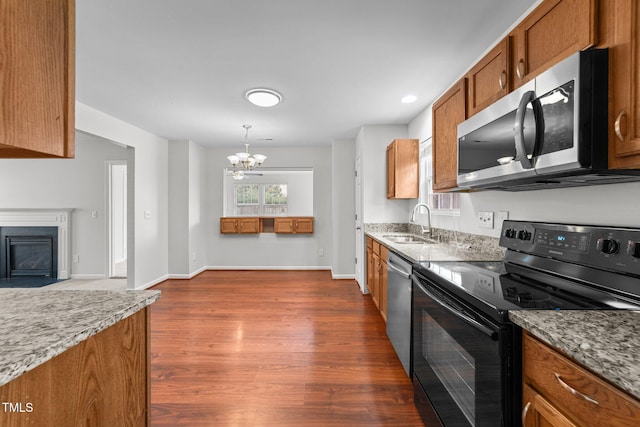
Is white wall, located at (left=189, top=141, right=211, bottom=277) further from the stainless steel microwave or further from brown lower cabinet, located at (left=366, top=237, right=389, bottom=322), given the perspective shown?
the stainless steel microwave

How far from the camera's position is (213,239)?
5.82 m

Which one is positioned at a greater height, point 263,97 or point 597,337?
point 263,97

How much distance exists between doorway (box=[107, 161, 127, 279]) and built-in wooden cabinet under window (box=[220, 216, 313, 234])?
1.74 m

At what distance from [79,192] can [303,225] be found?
3.74 meters

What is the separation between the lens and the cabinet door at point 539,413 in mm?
771

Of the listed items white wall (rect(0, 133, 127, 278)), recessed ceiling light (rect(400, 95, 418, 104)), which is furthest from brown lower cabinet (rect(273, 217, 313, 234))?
recessed ceiling light (rect(400, 95, 418, 104))

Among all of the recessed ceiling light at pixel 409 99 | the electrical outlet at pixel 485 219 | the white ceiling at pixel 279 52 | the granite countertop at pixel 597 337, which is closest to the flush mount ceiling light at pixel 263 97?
the white ceiling at pixel 279 52

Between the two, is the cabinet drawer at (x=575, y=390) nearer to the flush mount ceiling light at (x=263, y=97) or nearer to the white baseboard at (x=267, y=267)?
the flush mount ceiling light at (x=263, y=97)

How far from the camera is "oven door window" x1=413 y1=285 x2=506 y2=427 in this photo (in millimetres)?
1001

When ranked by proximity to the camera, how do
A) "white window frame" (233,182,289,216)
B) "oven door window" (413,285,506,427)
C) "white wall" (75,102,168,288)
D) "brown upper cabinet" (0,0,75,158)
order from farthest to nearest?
"white window frame" (233,182,289,216), "white wall" (75,102,168,288), "oven door window" (413,285,506,427), "brown upper cabinet" (0,0,75,158)

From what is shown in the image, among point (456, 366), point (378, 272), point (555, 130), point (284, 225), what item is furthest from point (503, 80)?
point (284, 225)

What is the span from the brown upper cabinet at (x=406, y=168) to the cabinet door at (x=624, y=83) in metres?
2.71

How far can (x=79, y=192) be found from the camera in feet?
16.3

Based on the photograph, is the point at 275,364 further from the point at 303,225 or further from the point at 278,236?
the point at 278,236
